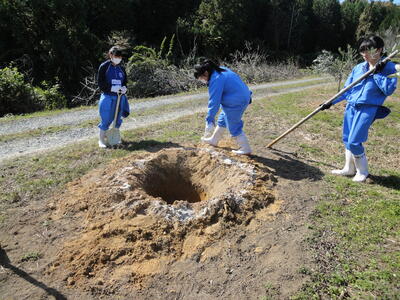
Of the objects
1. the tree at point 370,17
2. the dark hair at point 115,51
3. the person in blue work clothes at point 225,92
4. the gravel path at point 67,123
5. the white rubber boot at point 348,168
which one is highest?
the tree at point 370,17

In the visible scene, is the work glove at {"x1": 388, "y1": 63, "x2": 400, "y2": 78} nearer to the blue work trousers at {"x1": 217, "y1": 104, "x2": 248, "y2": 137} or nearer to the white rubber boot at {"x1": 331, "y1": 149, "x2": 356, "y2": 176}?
the white rubber boot at {"x1": 331, "y1": 149, "x2": 356, "y2": 176}

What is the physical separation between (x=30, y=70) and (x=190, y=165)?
1207 centimetres

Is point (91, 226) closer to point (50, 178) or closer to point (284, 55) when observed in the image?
point (50, 178)

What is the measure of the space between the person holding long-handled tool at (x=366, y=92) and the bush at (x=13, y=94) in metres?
9.71

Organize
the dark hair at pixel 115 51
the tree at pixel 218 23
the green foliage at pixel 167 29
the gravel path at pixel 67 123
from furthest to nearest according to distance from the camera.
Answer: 1. the tree at pixel 218 23
2. the green foliage at pixel 167 29
3. the gravel path at pixel 67 123
4. the dark hair at pixel 115 51

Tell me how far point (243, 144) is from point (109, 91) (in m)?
2.34

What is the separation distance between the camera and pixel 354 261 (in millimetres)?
3064

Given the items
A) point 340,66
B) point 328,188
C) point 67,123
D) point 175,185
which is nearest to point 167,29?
point 340,66

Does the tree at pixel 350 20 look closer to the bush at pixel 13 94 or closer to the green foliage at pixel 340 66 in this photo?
the green foliage at pixel 340 66

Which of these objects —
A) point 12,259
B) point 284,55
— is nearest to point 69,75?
point 12,259

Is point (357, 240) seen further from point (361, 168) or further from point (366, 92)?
point (366, 92)

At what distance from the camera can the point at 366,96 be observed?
4152mm

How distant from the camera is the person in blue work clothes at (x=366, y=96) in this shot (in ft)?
13.2

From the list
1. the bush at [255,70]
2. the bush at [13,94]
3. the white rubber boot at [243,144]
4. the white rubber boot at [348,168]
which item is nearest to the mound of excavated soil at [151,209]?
the white rubber boot at [243,144]
